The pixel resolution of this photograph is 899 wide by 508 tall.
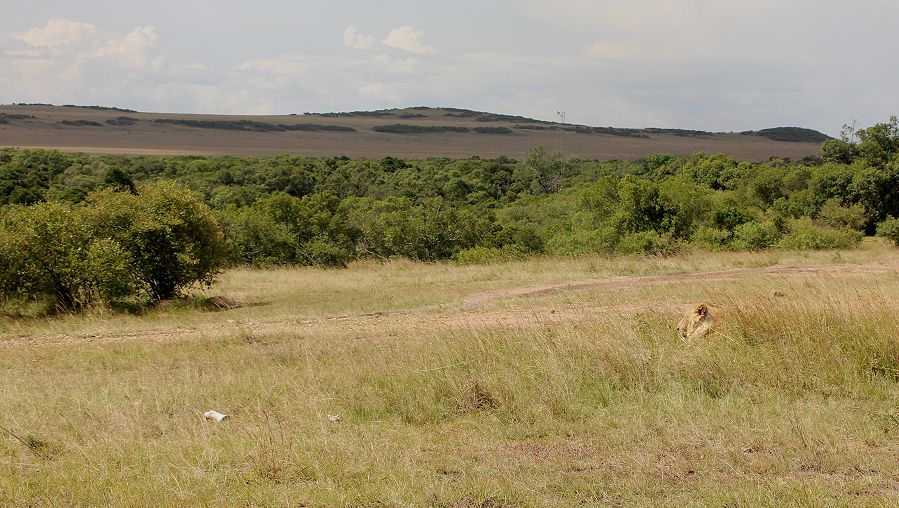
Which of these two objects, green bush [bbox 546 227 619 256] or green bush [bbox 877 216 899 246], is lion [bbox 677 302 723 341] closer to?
green bush [bbox 546 227 619 256]

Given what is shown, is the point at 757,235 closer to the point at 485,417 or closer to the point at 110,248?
the point at 110,248

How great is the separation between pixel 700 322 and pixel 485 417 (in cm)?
332

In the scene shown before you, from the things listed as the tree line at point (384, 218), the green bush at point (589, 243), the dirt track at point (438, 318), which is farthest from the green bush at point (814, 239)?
the dirt track at point (438, 318)

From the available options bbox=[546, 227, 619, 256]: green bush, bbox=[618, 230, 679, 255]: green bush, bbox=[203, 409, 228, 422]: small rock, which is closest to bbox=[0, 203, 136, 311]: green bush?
bbox=[203, 409, 228, 422]: small rock

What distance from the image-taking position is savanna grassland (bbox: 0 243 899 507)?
4.46m

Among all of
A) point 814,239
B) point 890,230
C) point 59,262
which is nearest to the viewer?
point 59,262

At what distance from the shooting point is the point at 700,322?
841cm

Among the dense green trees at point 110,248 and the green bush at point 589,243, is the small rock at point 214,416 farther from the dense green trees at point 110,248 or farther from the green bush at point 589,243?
the green bush at point 589,243

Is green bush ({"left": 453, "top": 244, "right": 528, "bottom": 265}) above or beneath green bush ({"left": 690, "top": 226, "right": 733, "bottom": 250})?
beneath

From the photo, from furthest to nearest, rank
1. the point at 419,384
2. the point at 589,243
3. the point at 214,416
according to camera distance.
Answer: the point at 589,243 → the point at 419,384 → the point at 214,416

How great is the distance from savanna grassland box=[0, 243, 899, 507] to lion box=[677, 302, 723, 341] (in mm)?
211

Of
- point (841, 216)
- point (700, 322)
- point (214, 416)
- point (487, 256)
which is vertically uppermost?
point (700, 322)

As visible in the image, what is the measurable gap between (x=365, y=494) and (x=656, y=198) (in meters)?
29.3

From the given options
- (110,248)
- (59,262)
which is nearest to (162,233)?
(110,248)
